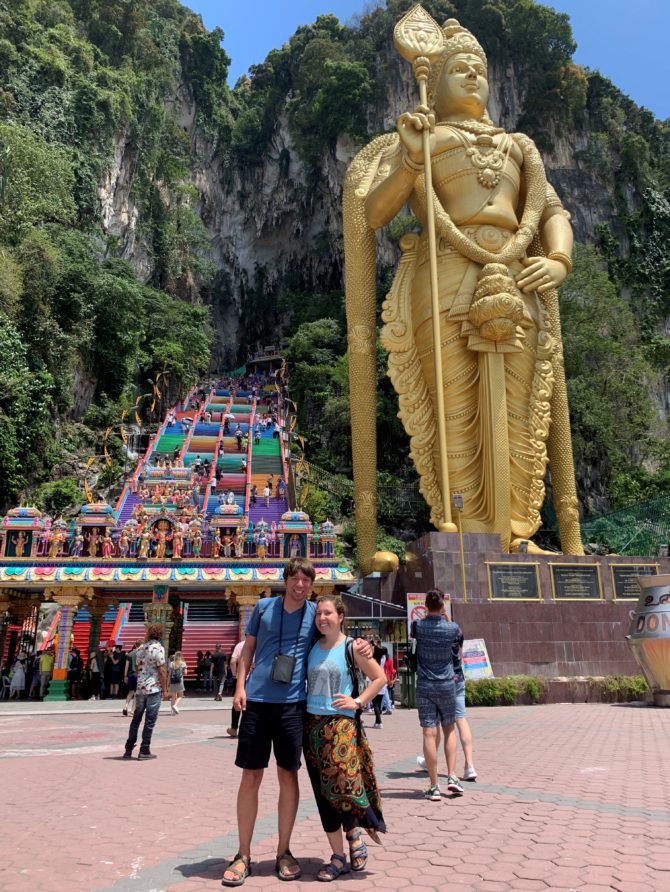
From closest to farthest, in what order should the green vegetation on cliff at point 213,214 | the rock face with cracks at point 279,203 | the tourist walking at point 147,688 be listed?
the tourist walking at point 147,688 < the green vegetation on cliff at point 213,214 < the rock face with cracks at point 279,203

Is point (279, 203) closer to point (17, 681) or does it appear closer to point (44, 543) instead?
point (44, 543)

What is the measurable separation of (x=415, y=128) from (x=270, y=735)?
33.6ft

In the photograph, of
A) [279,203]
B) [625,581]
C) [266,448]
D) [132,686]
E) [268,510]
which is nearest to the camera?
[132,686]

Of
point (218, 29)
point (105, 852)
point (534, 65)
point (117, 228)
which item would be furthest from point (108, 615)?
point (218, 29)

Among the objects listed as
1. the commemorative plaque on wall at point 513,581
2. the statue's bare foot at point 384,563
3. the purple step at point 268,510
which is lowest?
the commemorative plaque on wall at point 513,581

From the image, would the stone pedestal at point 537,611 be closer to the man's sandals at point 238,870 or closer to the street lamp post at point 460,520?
the street lamp post at point 460,520

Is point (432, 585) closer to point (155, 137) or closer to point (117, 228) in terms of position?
point (117, 228)

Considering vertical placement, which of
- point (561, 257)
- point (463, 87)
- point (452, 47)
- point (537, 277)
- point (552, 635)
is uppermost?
point (452, 47)

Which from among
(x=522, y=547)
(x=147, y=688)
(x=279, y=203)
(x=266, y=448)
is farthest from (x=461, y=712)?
(x=279, y=203)

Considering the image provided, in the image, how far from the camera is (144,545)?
13352 millimetres

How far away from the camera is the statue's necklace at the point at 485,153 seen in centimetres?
1135

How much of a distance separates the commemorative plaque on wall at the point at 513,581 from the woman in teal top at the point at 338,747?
7.19m

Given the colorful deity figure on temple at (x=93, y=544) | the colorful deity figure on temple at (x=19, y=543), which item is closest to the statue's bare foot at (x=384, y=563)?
the colorful deity figure on temple at (x=93, y=544)

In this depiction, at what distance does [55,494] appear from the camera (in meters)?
22.9
